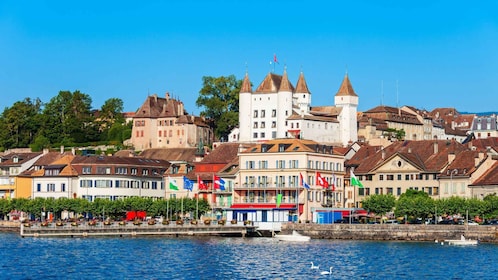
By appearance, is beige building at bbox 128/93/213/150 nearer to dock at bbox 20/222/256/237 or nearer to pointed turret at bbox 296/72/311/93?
pointed turret at bbox 296/72/311/93

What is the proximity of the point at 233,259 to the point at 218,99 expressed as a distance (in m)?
90.8

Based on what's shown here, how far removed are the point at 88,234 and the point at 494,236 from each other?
34.0m

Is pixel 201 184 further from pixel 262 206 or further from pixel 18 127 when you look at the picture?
pixel 18 127

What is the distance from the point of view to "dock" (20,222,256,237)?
3804 inches

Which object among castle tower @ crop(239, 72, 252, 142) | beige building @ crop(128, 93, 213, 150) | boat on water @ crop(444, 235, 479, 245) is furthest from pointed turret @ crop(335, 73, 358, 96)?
boat on water @ crop(444, 235, 479, 245)

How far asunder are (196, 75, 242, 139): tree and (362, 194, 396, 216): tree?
198 ft

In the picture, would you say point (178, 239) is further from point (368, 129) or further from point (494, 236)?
point (368, 129)

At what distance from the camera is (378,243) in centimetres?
8875

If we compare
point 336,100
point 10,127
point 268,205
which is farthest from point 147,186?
point 10,127

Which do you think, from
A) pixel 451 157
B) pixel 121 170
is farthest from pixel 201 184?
pixel 451 157

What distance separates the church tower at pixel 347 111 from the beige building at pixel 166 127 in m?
20.4

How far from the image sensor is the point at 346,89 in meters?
155

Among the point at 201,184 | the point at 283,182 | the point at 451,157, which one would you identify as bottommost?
the point at 201,184

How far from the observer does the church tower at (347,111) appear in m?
151
